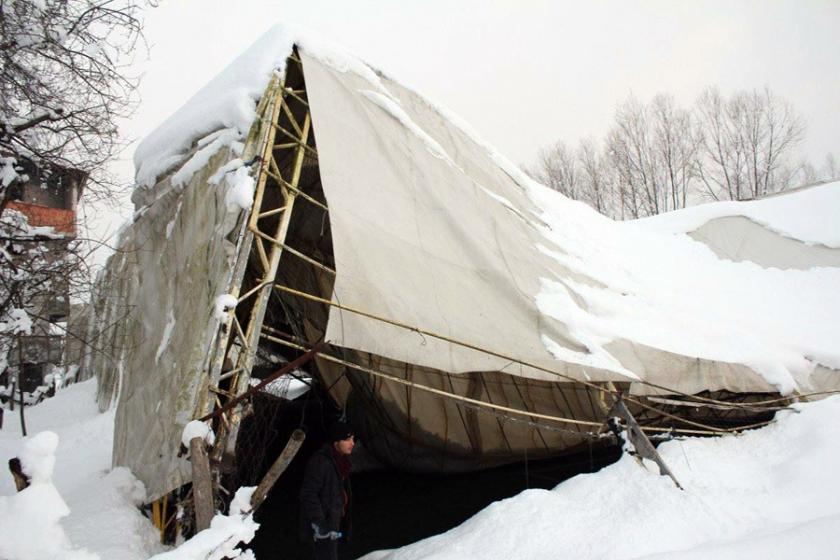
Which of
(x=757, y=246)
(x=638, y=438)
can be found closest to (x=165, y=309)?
(x=638, y=438)

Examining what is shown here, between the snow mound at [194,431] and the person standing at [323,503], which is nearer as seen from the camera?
the snow mound at [194,431]

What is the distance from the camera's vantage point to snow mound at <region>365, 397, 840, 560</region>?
3.36m

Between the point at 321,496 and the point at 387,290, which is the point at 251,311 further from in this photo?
the point at 321,496

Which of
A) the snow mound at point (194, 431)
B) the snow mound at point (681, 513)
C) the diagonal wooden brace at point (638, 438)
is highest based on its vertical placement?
the snow mound at point (194, 431)

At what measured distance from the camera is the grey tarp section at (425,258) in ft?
12.8

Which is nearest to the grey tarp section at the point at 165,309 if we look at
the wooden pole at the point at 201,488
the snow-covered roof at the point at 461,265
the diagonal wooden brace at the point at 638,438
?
the snow-covered roof at the point at 461,265

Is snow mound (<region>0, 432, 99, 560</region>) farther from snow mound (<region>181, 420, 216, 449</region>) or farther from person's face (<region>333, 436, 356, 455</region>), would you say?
person's face (<region>333, 436, 356, 455</region>)

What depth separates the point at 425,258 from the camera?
4523 millimetres

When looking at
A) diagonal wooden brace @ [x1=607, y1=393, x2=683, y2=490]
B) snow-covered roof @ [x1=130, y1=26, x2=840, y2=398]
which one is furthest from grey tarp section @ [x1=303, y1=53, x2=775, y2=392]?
diagonal wooden brace @ [x1=607, y1=393, x2=683, y2=490]

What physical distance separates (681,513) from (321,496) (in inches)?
107

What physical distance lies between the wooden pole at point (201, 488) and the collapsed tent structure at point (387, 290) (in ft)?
1.43

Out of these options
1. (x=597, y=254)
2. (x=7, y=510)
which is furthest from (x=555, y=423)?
(x=7, y=510)

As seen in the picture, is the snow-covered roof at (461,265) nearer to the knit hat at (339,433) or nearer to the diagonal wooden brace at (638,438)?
the diagonal wooden brace at (638,438)

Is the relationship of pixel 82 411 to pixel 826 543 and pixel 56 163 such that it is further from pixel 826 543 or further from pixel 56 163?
pixel 826 543
